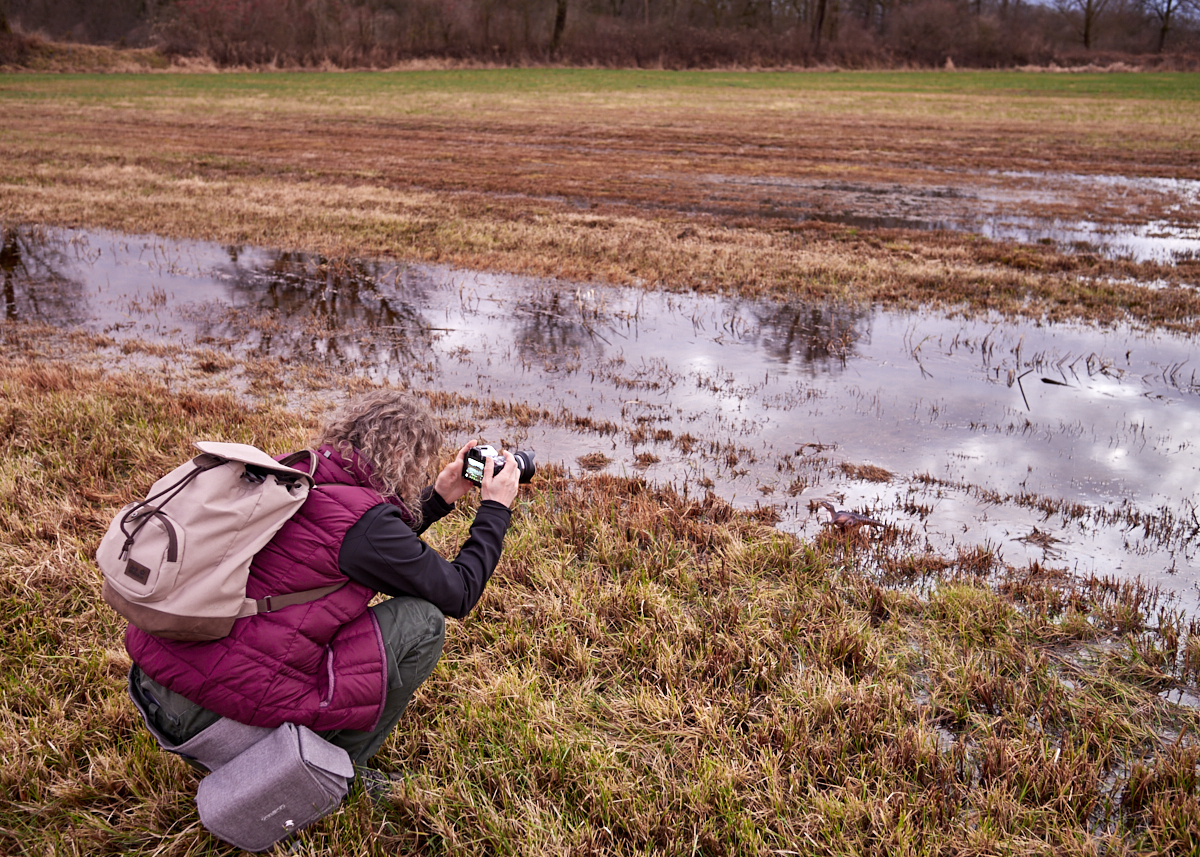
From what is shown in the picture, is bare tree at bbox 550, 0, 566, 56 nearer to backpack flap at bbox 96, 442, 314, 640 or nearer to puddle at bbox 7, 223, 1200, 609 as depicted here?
puddle at bbox 7, 223, 1200, 609

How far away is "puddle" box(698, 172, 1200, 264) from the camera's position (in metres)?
12.0

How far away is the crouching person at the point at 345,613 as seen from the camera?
2.25 m

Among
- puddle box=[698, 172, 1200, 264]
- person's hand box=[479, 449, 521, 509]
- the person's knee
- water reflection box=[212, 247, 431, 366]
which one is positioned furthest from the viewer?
puddle box=[698, 172, 1200, 264]

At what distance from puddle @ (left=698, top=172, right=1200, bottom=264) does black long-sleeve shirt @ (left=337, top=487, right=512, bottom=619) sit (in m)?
11.4

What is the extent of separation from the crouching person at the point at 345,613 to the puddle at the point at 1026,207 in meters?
11.6

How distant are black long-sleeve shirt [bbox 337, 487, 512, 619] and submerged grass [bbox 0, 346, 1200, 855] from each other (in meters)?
0.73

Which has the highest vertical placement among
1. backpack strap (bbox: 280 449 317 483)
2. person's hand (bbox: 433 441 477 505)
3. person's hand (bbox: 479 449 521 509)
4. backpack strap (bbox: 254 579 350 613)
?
backpack strap (bbox: 280 449 317 483)

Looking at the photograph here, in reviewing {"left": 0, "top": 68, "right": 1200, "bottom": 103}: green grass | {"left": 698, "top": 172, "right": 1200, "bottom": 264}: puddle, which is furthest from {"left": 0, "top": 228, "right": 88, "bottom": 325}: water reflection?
{"left": 0, "top": 68, "right": 1200, "bottom": 103}: green grass

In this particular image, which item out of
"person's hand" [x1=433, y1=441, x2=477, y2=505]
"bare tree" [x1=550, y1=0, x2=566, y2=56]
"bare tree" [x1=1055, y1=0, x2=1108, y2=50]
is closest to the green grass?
"bare tree" [x1=550, y1=0, x2=566, y2=56]

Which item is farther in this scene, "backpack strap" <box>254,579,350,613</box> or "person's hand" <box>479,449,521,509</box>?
"person's hand" <box>479,449,521,509</box>

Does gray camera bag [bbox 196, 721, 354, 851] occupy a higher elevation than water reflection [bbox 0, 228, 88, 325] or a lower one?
lower

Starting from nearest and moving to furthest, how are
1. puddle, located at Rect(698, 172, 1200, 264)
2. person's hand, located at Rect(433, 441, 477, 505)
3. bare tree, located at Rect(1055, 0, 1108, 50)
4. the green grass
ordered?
1. person's hand, located at Rect(433, 441, 477, 505)
2. puddle, located at Rect(698, 172, 1200, 264)
3. the green grass
4. bare tree, located at Rect(1055, 0, 1108, 50)

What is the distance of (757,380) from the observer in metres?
7.06

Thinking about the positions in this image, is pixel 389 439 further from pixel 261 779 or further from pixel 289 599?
pixel 261 779
